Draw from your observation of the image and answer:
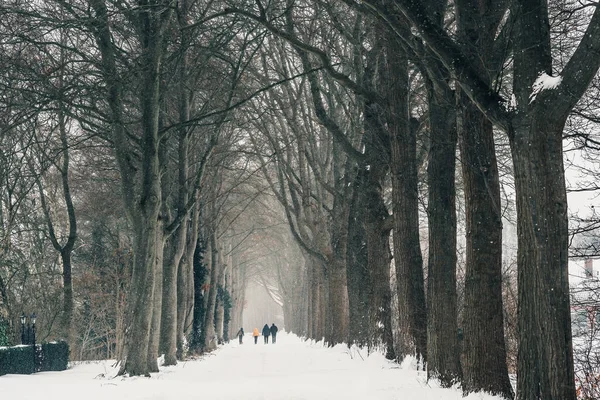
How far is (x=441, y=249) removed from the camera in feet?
34.9

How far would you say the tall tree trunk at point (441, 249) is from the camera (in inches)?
407

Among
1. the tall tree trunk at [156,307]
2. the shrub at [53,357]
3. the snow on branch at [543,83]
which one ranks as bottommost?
the shrub at [53,357]

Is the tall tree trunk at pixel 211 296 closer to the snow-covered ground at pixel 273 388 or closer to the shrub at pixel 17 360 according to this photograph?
the shrub at pixel 17 360

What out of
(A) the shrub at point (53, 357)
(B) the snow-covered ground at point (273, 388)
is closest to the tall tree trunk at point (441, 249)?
(B) the snow-covered ground at point (273, 388)

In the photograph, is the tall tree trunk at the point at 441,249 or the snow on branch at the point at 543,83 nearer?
the snow on branch at the point at 543,83

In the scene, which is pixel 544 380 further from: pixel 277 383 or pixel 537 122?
pixel 277 383

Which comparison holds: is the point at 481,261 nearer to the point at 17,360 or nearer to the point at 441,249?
the point at 441,249

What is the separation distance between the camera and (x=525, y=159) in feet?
22.3

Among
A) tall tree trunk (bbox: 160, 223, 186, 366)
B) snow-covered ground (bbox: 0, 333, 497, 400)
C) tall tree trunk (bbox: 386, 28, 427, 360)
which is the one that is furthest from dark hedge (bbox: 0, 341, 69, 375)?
tall tree trunk (bbox: 386, 28, 427, 360)

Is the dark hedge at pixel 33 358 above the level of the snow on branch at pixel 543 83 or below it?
below

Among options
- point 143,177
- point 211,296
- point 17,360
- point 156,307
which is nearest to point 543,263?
point 143,177

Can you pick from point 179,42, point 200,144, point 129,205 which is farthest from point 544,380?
point 200,144

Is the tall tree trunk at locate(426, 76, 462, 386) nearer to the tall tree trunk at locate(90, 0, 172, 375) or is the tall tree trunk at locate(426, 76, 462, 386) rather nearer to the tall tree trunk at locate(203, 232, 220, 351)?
the tall tree trunk at locate(90, 0, 172, 375)

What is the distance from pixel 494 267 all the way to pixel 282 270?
58.9 metres
